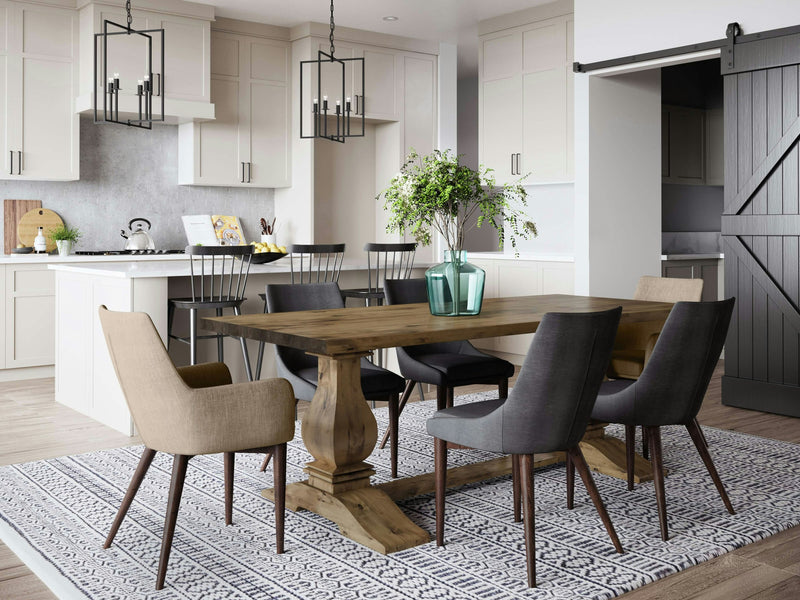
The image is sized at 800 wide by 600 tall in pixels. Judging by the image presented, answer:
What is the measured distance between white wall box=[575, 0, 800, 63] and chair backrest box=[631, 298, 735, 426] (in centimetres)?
245

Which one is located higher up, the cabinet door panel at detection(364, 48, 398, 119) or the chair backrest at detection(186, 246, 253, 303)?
the cabinet door panel at detection(364, 48, 398, 119)

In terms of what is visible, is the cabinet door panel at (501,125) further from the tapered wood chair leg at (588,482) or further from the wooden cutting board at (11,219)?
the tapered wood chair leg at (588,482)

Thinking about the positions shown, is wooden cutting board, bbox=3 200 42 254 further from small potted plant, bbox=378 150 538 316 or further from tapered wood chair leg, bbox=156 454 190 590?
tapered wood chair leg, bbox=156 454 190 590

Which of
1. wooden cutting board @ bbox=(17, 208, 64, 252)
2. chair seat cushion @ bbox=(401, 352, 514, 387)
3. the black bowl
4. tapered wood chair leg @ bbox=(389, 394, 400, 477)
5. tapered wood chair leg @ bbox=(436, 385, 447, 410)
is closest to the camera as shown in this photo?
tapered wood chair leg @ bbox=(389, 394, 400, 477)

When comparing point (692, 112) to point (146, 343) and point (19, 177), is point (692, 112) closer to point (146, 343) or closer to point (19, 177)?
point (19, 177)

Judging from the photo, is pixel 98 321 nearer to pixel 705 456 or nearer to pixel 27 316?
pixel 27 316

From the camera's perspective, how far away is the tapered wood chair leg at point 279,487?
264 cm

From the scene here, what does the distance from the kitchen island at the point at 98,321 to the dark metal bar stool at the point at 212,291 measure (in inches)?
3.4

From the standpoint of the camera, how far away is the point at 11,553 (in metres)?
2.77

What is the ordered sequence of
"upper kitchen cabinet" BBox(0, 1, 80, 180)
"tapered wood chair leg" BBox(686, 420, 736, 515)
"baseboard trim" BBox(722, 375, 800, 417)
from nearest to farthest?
1. "tapered wood chair leg" BBox(686, 420, 736, 515)
2. "baseboard trim" BBox(722, 375, 800, 417)
3. "upper kitchen cabinet" BBox(0, 1, 80, 180)

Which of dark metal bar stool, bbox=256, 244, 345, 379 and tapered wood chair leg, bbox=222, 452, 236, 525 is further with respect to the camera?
dark metal bar stool, bbox=256, 244, 345, 379

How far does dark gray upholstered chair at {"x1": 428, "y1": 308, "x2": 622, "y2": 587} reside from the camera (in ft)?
8.20

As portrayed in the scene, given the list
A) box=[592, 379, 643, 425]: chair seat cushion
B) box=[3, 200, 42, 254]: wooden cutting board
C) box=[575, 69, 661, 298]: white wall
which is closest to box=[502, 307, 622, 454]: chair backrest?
box=[592, 379, 643, 425]: chair seat cushion

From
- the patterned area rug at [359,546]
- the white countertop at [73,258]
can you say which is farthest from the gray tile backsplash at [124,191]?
the patterned area rug at [359,546]
